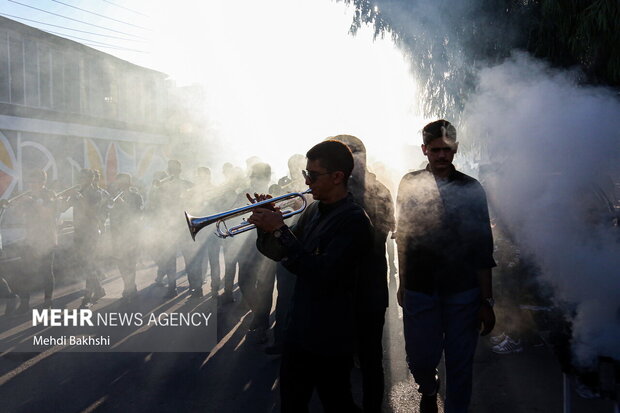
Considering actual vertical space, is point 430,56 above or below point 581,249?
above

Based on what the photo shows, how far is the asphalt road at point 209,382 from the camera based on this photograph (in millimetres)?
3492

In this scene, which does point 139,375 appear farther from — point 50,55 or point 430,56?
point 50,55

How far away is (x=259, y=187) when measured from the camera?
613 cm

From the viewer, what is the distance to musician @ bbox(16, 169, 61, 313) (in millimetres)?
6227

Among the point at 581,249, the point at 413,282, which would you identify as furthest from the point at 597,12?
the point at 413,282

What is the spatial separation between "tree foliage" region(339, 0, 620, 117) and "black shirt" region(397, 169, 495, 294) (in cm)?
321

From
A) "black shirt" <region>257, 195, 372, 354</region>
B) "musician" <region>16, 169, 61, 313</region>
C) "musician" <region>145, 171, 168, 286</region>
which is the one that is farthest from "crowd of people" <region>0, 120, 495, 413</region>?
"musician" <region>16, 169, 61, 313</region>

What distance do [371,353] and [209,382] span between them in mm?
1641

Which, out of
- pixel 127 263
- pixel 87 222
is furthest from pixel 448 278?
pixel 87 222

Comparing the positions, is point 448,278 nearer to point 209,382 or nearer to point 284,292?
point 284,292

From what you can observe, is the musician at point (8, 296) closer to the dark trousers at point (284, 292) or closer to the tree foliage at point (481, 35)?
the dark trousers at point (284, 292)

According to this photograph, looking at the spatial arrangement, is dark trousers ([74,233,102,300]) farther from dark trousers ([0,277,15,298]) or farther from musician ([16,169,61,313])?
dark trousers ([0,277,15,298])

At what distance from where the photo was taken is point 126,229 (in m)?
6.88

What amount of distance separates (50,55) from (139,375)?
52.0 feet
